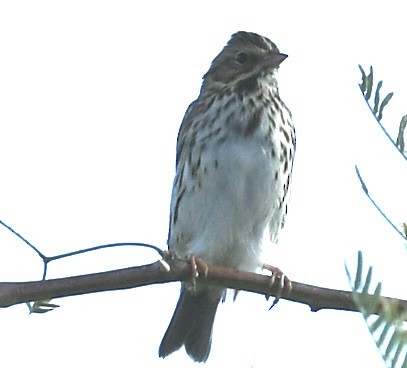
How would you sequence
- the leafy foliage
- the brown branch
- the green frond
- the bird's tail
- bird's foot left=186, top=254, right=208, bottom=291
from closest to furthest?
the green frond → the leafy foliage → the brown branch → bird's foot left=186, top=254, right=208, bottom=291 → the bird's tail

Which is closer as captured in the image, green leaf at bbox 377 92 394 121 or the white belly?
green leaf at bbox 377 92 394 121

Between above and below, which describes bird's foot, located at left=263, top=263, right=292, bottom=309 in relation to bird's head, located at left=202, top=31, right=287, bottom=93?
below

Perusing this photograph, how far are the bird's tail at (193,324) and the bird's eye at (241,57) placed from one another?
1540 mm

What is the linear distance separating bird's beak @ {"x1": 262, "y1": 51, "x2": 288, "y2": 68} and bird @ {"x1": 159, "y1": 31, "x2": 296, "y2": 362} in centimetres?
1

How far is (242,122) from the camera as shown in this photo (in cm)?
542

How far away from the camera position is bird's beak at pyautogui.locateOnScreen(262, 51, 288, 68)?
5.87m

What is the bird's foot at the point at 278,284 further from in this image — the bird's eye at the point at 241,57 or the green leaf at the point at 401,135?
the bird's eye at the point at 241,57

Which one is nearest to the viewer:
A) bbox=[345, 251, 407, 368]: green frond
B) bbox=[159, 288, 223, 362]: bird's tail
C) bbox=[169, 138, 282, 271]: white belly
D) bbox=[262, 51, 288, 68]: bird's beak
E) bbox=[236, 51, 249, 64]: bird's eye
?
bbox=[345, 251, 407, 368]: green frond

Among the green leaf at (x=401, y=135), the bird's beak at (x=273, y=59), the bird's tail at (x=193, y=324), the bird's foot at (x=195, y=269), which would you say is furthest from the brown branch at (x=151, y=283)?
the bird's beak at (x=273, y=59)

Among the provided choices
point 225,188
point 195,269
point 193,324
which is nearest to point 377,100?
point 195,269

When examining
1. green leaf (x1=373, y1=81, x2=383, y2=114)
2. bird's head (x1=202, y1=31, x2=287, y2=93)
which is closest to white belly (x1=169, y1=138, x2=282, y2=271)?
bird's head (x1=202, y1=31, x2=287, y2=93)

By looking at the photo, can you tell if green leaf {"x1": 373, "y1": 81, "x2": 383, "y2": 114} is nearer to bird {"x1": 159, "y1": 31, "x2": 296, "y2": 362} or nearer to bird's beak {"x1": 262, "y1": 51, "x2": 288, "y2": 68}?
bird {"x1": 159, "y1": 31, "x2": 296, "y2": 362}

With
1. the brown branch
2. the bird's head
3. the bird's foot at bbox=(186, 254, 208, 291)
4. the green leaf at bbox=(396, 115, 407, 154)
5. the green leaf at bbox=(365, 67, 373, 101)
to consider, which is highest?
the bird's head

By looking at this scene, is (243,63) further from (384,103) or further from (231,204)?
(384,103)
